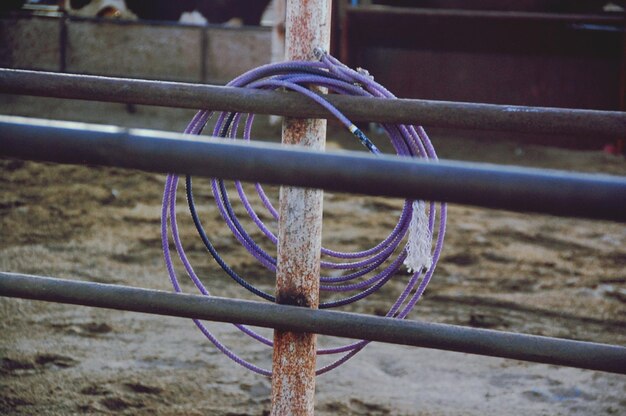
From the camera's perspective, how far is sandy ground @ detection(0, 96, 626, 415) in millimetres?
2646

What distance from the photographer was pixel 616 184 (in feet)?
2.77

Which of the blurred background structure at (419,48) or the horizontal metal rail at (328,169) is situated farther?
the blurred background structure at (419,48)

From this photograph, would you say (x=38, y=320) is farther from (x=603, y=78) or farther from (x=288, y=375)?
(x=603, y=78)

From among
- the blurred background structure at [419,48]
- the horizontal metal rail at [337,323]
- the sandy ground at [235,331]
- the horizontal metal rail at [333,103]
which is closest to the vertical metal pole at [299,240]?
the horizontal metal rail at [333,103]

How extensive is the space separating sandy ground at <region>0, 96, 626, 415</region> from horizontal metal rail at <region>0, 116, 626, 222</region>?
69.2 inches

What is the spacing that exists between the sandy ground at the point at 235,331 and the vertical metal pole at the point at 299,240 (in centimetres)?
78

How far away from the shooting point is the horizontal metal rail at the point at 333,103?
153cm

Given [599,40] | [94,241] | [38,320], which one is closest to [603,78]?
[599,40]

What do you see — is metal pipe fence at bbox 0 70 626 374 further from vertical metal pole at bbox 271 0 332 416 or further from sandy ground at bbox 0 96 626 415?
sandy ground at bbox 0 96 626 415

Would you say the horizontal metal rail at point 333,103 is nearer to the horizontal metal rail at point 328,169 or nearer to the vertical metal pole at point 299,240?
the vertical metal pole at point 299,240

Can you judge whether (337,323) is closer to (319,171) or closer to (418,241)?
(418,241)

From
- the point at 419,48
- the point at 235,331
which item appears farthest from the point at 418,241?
the point at 419,48

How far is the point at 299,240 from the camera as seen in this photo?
1.78 metres

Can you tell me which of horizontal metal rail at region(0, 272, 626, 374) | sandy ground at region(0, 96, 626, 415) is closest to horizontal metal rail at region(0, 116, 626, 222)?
horizontal metal rail at region(0, 272, 626, 374)
